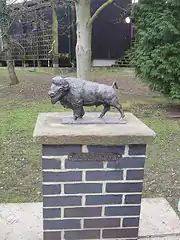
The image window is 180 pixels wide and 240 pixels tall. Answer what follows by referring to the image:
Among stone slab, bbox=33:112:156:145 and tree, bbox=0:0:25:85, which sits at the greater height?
tree, bbox=0:0:25:85

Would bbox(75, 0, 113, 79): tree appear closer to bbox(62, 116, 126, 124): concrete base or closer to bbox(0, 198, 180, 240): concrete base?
bbox(0, 198, 180, 240): concrete base

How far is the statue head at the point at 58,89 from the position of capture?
1.90 m

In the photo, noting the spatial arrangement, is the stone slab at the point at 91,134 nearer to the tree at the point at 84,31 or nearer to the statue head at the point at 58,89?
the statue head at the point at 58,89

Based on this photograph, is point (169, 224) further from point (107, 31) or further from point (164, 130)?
point (107, 31)

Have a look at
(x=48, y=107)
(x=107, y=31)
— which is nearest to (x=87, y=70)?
(x=48, y=107)

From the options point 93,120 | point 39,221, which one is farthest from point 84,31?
point 39,221

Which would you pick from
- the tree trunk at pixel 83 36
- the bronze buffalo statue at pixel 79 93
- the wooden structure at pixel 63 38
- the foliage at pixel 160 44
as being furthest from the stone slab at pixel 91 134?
the wooden structure at pixel 63 38

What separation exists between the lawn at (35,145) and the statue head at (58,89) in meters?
1.29

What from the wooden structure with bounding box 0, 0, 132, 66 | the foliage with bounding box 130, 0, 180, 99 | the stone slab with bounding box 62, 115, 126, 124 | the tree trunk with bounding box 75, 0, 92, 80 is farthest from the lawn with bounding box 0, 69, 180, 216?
the wooden structure with bounding box 0, 0, 132, 66

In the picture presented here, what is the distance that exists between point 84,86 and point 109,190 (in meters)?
0.72

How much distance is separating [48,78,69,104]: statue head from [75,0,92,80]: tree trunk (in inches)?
159

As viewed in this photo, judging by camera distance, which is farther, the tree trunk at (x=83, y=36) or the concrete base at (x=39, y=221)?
the tree trunk at (x=83, y=36)

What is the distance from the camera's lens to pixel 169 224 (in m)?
2.35

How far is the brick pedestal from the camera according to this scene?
6.02 ft
